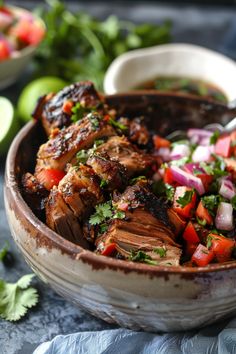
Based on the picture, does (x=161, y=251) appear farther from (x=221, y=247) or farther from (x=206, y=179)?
(x=206, y=179)

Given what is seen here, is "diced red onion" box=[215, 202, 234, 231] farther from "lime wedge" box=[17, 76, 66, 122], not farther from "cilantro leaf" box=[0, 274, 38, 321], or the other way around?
"lime wedge" box=[17, 76, 66, 122]

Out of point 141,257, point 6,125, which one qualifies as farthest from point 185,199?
point 6,125

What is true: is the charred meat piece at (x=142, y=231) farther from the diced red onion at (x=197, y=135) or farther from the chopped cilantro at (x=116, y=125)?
the diced red onion at (x=197, y=135)

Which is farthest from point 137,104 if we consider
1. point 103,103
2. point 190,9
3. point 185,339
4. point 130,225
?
point 190,9

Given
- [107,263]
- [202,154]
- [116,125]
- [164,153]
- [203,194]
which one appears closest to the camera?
[107,263]

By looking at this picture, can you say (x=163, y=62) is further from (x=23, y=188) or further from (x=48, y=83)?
(x=23, y=188)
